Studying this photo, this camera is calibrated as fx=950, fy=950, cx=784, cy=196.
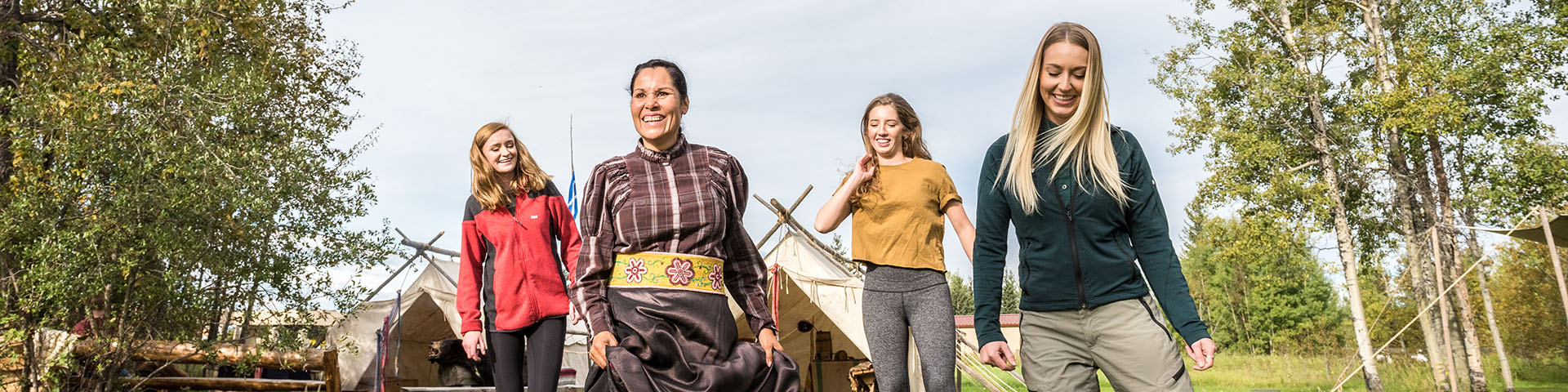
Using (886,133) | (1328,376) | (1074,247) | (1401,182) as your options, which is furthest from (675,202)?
(1328,376)

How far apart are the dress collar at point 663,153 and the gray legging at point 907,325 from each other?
41.5 inches

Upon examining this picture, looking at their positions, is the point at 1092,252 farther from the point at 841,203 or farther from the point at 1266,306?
the point at 1266,306

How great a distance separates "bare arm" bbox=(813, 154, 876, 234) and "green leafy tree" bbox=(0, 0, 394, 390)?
5415 millimetres

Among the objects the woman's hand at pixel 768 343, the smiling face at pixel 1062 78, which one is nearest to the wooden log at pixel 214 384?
the woman's hand at pixel 768 343

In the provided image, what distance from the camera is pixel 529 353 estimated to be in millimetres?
3650

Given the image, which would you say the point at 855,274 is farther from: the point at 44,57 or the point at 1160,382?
the point at 44,57

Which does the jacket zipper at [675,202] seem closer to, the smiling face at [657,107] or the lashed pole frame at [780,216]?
the smiling face at [657,107]

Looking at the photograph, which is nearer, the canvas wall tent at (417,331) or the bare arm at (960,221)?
the bare arm at (960,221)

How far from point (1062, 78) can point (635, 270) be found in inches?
51.2

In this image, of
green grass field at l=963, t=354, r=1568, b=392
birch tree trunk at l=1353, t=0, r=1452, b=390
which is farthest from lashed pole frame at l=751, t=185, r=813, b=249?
birch tree trunk at l=1353, t=0, r=1452, b=390

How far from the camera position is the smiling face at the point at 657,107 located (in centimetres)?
290

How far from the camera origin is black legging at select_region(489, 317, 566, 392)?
3.59 metres

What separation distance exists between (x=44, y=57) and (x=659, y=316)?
34.1 ft

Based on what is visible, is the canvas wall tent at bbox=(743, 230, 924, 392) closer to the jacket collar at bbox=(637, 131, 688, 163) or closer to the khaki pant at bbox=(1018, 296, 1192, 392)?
the jacket collar at bbox=(637, 131, 688, 163)
